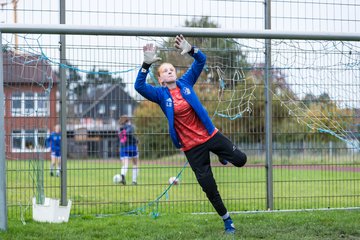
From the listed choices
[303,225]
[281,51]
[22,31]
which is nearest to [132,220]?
[303,225]

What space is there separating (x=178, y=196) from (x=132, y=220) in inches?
106

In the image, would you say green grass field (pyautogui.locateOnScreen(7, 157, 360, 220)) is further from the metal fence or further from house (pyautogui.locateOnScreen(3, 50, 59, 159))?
house (pyautogui.locateOnScreen(3, 50, 59, 159))

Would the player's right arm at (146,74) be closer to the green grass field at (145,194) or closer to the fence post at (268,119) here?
the green grass field at (145,194)

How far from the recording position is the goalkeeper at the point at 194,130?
7.01 m

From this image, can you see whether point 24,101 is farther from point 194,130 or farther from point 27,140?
point 194,130

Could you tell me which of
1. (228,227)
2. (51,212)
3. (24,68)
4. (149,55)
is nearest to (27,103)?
(24,68)

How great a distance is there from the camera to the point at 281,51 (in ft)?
31.7

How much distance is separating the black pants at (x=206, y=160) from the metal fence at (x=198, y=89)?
7.55 feet

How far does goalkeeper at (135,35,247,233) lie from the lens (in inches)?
276

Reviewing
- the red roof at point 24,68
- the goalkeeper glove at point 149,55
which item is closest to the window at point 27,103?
the red roof at point 24,68

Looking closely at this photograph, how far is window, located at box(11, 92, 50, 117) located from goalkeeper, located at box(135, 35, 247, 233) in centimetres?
246

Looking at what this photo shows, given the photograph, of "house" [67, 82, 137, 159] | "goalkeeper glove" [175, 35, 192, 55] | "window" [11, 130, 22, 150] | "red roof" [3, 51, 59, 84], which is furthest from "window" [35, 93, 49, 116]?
"goalkeeper glove" [175, 35, 192, 55]

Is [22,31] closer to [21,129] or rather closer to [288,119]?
[21,129]

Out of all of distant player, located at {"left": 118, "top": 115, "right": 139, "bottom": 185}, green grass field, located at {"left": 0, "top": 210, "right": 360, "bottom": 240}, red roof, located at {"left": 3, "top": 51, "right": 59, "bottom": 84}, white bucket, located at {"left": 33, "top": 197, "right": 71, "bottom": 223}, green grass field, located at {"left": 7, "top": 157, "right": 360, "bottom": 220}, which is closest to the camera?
green grass field, located at {"left": 0, "top": 210, "right": 360, "bottom": 240}
